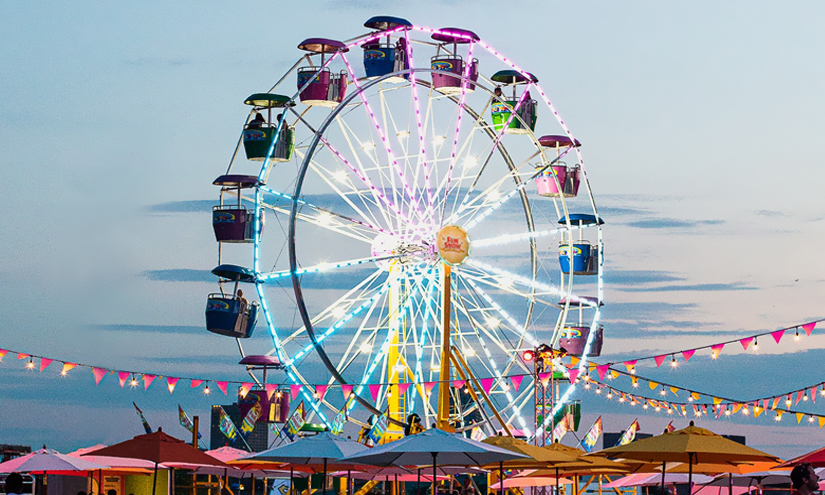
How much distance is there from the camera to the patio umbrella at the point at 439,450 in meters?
15.8

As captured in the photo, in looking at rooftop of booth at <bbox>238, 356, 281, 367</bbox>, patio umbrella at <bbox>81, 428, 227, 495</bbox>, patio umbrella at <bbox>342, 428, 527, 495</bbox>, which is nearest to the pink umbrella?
patio umbrella at <bbox>81, 428, 227, 495</bbox>

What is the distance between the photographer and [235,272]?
27.0 m

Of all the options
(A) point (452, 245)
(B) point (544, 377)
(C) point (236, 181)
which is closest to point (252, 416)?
(C) point (236, 181)

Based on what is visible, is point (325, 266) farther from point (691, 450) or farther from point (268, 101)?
point (691, 450)

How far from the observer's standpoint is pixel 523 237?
27.6m

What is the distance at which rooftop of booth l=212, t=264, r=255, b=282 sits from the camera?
88.6ft

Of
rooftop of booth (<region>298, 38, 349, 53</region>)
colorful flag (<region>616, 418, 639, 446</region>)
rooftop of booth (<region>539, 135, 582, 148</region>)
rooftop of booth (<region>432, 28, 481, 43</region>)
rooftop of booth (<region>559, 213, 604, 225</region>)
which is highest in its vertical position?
rooftop of booth (<region>432, 28, 481, 43</region>)

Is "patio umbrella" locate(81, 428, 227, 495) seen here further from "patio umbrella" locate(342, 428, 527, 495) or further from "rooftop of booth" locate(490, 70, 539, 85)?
"rooftop of booth" locate(490, 70, 539, 85)

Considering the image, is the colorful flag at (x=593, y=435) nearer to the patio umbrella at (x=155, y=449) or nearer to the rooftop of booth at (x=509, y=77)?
the rooftop of booth at (x=509, y=77)

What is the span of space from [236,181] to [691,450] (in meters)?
15.5

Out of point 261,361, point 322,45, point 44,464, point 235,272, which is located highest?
point 322,45

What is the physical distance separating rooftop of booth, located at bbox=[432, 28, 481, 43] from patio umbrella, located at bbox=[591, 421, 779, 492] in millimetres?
14763

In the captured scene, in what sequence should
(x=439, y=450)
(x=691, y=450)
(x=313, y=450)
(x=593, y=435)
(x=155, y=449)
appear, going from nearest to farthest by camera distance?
1. (x=691, y=450)
2. (x=439, y=450)
3. (x=313, y=450)
4. (x=155, y=449)
5. (x=593, y=435)

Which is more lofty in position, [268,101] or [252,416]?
[268,101]
